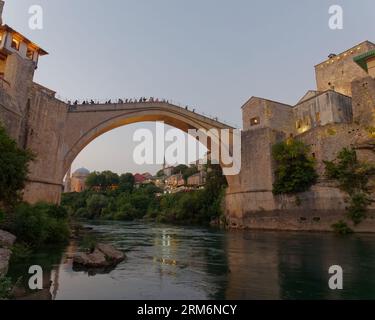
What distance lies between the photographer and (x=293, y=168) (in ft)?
76.8

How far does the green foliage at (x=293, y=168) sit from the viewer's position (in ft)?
74.2

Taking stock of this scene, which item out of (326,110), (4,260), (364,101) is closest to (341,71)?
(326,110)

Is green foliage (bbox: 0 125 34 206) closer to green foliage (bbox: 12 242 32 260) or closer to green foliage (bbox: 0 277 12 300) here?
green foliage (bbox: 12 242 32 260)

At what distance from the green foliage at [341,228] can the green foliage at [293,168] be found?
3.62 metres

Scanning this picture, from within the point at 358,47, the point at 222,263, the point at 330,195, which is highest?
the point at 358,47

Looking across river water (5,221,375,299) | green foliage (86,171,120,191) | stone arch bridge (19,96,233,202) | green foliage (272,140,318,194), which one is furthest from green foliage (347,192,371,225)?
green foliage (86,171,120,191)

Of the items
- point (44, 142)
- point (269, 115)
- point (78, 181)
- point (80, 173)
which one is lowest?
point (44, 142)

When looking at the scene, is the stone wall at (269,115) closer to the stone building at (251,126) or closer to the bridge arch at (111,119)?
the stone building at (251,126)

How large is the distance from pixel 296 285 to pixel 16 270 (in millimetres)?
7323

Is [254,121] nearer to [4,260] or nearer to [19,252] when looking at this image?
[19,252]

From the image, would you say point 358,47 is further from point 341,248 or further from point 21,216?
point 21,216

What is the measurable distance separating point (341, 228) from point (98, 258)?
17.3 m
